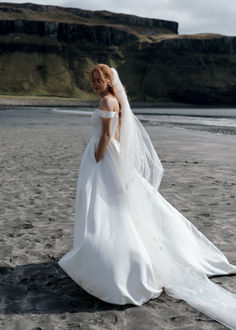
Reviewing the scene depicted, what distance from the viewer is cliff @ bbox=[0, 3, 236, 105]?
171m

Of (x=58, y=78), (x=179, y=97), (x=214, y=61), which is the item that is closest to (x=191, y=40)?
(x=214, y=61)

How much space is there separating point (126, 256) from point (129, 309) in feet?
1.62

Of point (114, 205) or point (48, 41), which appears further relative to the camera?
point (48, 41)

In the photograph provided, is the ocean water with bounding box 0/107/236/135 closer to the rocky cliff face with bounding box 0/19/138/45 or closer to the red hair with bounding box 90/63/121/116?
the red hair with bounding box 90/63/121/116

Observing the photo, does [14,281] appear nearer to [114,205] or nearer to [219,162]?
[114,205]

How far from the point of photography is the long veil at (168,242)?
3.88 metres

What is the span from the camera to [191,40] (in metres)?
184

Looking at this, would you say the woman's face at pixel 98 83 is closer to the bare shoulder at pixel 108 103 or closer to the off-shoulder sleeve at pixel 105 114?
the bare shoulder at pixel 108 103

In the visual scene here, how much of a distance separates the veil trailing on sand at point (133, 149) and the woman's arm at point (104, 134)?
0.22m

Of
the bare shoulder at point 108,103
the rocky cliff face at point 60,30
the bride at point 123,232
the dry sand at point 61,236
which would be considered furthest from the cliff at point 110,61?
the bare shoulder at point 108,103

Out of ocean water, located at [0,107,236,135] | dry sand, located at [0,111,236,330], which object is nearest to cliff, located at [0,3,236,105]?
ocean water, located at [0,107,236,135]

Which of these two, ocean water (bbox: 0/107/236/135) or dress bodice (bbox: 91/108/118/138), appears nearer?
dress bodice (bbox: 91/108/118/138)

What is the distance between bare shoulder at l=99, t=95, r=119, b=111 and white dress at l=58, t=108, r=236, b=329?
52 millimetres

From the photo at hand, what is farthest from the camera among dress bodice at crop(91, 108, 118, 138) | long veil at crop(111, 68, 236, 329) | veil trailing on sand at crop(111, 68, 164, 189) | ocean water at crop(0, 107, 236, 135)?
ocean water at crop(0, 107, 236, 135)
